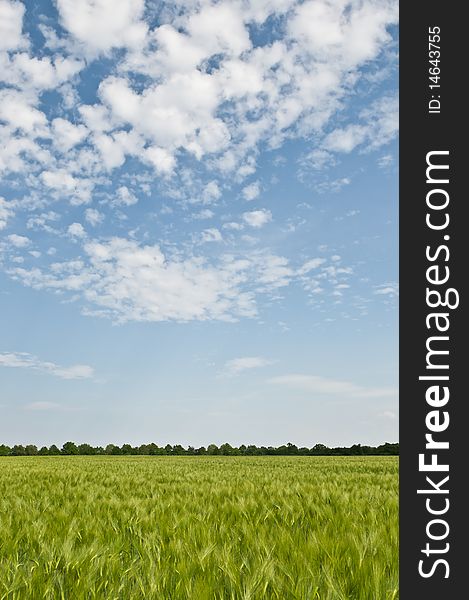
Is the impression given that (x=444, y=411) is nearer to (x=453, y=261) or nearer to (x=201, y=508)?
(x=453, y=261)

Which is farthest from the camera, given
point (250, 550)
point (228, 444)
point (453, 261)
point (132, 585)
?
point (228, 444)

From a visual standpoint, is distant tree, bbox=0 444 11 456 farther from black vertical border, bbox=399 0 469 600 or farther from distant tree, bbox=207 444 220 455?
black vertical border, bbox=399 0 469 600

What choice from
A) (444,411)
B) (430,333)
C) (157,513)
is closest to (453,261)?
(430,333)

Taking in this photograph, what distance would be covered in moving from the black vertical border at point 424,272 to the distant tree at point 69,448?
89699 millimetres

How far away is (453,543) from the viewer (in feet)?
5.39

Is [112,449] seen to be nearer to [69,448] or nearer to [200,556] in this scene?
[69,448]

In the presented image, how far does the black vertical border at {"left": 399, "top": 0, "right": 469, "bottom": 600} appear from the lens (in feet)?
5.44

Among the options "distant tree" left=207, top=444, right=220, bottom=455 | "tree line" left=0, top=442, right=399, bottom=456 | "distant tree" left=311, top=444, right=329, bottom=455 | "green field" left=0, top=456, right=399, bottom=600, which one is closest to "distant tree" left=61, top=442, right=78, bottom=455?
"tree line" left=0, top=442, right=399, bottom=456

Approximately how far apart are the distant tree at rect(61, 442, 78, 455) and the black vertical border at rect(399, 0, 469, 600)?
3531 inches

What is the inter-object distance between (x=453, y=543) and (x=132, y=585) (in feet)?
5.64

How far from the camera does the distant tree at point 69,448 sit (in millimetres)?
84312

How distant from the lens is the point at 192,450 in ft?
259

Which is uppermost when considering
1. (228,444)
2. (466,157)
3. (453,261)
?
(466,157)

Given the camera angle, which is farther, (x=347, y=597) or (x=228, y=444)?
(x=228, y=444)
